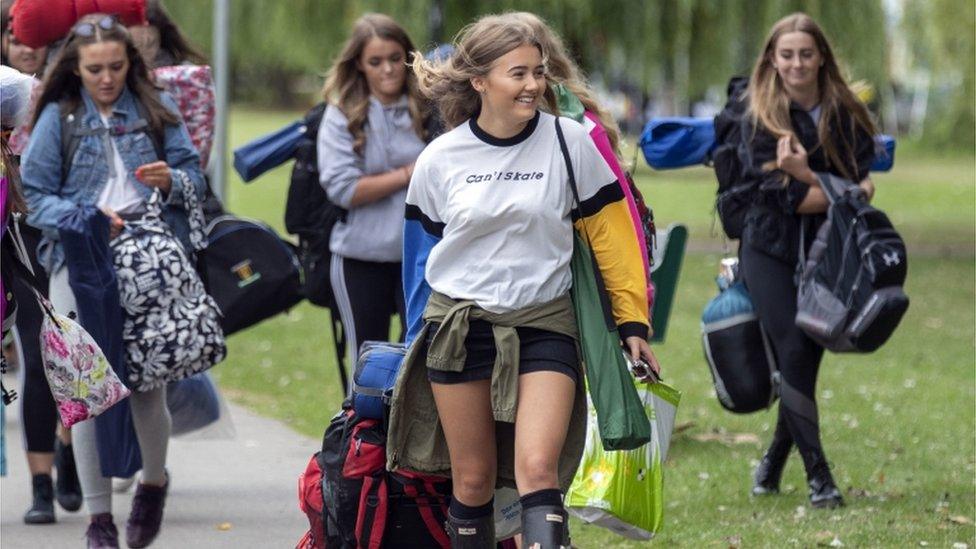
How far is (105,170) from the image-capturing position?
6.26 m

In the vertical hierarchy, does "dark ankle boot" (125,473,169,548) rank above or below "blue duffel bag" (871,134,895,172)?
below

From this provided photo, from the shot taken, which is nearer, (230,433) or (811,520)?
(811,520)

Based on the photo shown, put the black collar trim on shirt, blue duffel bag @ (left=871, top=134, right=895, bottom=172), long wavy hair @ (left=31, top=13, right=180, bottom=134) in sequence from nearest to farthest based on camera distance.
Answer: the black collar trim on shirt
long wavy hair @ (left=31, top=13, right=180, bottom=134)
blue duffel bag @ (left=871, top=134, right=895, bottom=172)

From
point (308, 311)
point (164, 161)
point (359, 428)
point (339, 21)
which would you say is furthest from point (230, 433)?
point (339, 21)

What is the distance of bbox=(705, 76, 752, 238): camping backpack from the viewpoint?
279 inches

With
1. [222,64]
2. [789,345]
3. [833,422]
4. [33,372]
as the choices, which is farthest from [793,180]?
[222,64]

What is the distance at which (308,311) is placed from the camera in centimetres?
1492

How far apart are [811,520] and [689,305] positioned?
8572mm

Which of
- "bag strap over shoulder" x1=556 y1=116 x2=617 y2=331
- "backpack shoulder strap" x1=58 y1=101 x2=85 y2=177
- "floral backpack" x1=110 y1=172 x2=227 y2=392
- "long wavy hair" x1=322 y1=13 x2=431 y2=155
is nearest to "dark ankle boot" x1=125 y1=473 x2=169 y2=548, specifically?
"floral backpack" x1=110 y1=172 x2=227 y2=392

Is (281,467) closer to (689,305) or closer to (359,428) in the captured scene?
(359,428)

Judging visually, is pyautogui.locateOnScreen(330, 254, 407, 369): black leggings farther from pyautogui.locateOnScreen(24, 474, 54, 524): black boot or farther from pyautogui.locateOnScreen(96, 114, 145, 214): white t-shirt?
pyautogui.locateOnScreen(24, 474, 54, 524): black boot

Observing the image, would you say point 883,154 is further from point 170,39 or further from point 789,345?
point 170,39

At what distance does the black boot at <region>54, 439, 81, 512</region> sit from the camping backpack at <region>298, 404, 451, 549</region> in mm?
2144

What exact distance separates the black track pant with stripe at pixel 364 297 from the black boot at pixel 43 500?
4.25 feet
